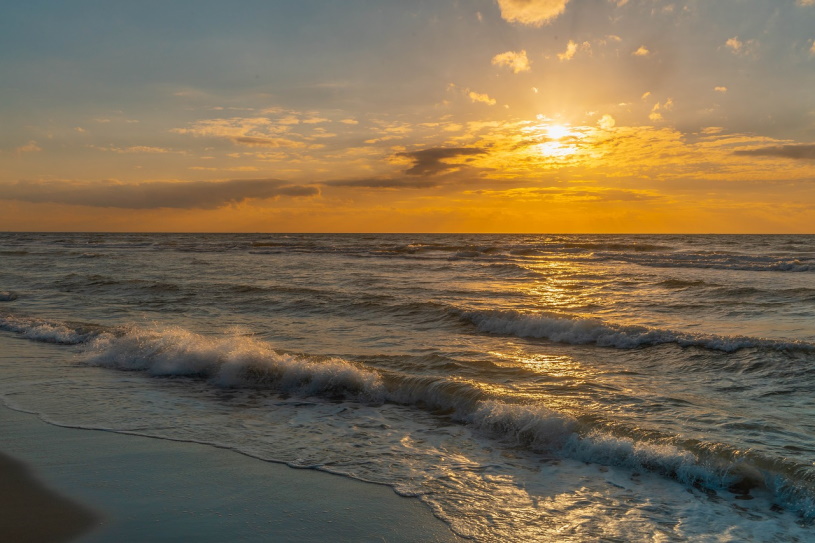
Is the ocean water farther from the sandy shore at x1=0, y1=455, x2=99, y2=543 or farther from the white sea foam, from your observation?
the sandy shore at x1=0, y1=455, x2=99, y2=543

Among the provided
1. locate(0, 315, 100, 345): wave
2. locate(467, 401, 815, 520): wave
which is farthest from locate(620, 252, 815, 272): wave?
locate(0, 315, 100, 345): wave

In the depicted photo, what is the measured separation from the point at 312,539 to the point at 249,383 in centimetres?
600

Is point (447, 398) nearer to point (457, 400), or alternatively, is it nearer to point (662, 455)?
point (457, 400)

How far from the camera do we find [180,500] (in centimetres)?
536

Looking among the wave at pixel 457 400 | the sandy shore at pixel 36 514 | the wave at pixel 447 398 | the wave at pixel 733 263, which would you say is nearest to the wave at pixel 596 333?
the wave at pixel 447 398

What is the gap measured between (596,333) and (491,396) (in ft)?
21.2

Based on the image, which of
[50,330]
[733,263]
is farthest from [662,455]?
[733,263]

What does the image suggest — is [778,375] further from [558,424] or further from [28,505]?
[28,505]

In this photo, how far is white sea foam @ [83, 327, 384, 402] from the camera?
9.78 m

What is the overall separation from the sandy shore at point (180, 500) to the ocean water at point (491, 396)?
1.28ft

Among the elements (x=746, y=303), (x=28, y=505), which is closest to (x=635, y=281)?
(x=746, y=303)

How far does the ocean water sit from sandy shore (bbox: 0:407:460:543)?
390 millimetres

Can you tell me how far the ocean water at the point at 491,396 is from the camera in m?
5.65

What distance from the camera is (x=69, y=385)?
9602 mm
